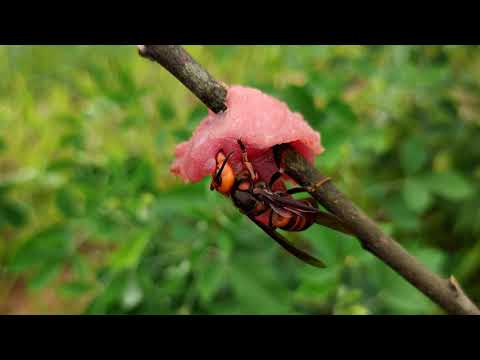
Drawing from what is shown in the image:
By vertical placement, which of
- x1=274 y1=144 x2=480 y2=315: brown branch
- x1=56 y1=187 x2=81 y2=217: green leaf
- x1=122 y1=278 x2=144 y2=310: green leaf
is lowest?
x1=274 y1=144 x2=480 y2=315: brown branch

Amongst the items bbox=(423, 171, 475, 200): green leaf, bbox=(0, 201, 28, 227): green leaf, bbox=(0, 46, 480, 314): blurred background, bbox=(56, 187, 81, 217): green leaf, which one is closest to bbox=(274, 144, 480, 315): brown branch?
bbox=(0, 46, 480, 314): blurred background

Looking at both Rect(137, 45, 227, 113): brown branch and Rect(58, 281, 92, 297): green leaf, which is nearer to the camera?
Rect(137, 45, 227, 113): brown branch

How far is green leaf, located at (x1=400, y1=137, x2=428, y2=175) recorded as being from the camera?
78.6 inches

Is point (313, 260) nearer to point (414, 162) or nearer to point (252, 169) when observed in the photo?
point (252, 169)

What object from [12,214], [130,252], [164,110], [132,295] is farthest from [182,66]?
[12,214]

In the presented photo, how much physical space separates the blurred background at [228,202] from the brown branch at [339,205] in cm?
43

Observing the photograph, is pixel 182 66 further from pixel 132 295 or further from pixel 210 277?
pixel 132 295

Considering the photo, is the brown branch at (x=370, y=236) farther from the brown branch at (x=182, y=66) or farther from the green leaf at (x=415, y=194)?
the green leaf at (x=415, y=194)

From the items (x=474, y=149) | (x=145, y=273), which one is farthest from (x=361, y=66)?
(x=145, y=273)

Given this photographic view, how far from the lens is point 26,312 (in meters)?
2.40

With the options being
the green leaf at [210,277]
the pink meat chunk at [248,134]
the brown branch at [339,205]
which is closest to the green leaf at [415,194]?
the green leaf at [210,277]

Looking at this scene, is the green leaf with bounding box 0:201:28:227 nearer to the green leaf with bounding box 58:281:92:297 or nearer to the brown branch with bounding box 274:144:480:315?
the green leaf with bounding box 58:281:92:297

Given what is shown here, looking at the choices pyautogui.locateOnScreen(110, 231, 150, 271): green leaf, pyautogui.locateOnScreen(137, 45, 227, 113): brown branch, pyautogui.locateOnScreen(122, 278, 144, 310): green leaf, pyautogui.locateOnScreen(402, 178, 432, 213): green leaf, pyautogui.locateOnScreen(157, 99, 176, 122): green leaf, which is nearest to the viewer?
pyautogui.locateOnScreen(137, 45, 227, 113): brown branch

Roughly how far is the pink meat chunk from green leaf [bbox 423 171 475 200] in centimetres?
131
